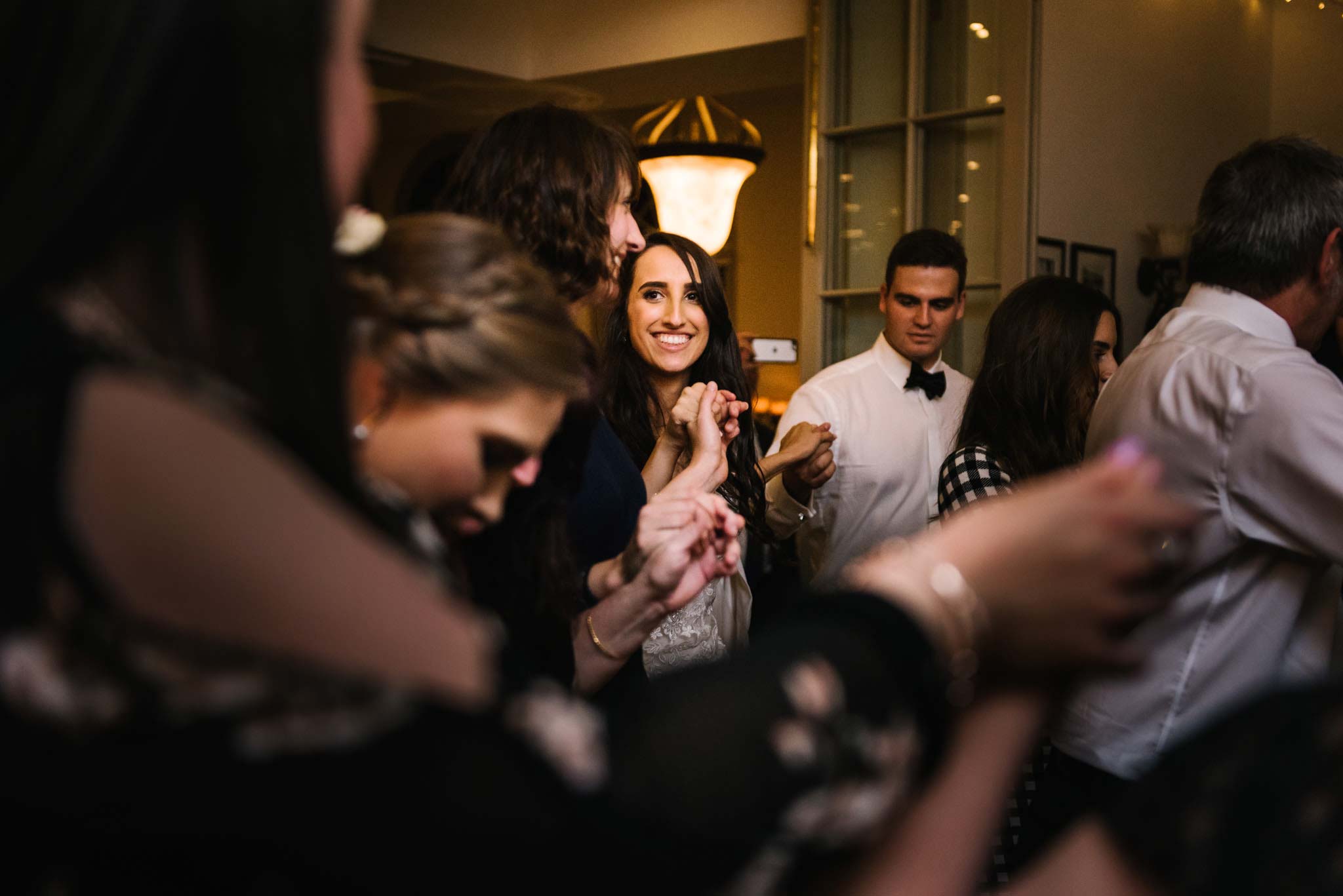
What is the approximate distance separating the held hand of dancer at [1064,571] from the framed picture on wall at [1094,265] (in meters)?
4.86

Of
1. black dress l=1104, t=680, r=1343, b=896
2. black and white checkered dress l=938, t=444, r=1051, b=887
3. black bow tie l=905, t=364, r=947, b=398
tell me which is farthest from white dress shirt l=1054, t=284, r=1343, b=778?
black bow tie l=905, t=364, r=947, b=398

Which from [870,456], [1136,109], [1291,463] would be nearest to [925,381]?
[870,456]

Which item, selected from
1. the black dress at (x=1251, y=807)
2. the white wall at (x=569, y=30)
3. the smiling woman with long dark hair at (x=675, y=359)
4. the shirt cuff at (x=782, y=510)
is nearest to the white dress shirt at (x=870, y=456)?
the shirt cuff at (x=782, y=510)

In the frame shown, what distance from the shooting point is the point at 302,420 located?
0.57 metres

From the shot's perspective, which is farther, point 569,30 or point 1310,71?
point 569,30

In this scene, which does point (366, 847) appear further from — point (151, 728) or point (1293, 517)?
point (1293, 517)

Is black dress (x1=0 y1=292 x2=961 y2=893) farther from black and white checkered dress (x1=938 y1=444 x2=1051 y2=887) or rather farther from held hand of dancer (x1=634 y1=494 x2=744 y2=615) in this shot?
black and white checkered dress (x1=938 y1=444 x2=1051 y2=887)

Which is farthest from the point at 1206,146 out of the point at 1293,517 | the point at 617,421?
the point at 1293,517

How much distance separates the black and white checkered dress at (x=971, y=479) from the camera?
2.83m

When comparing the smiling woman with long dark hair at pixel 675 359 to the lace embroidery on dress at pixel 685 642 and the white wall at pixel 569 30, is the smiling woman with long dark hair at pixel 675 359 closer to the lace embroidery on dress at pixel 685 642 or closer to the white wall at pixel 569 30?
the lace embroidery on dress at pixel 685 642

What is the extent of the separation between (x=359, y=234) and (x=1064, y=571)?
68 centimetres

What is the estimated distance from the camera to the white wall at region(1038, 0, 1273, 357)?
522 cm

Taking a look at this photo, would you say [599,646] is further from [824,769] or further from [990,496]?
[990,496]

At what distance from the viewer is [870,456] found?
4.14 m
